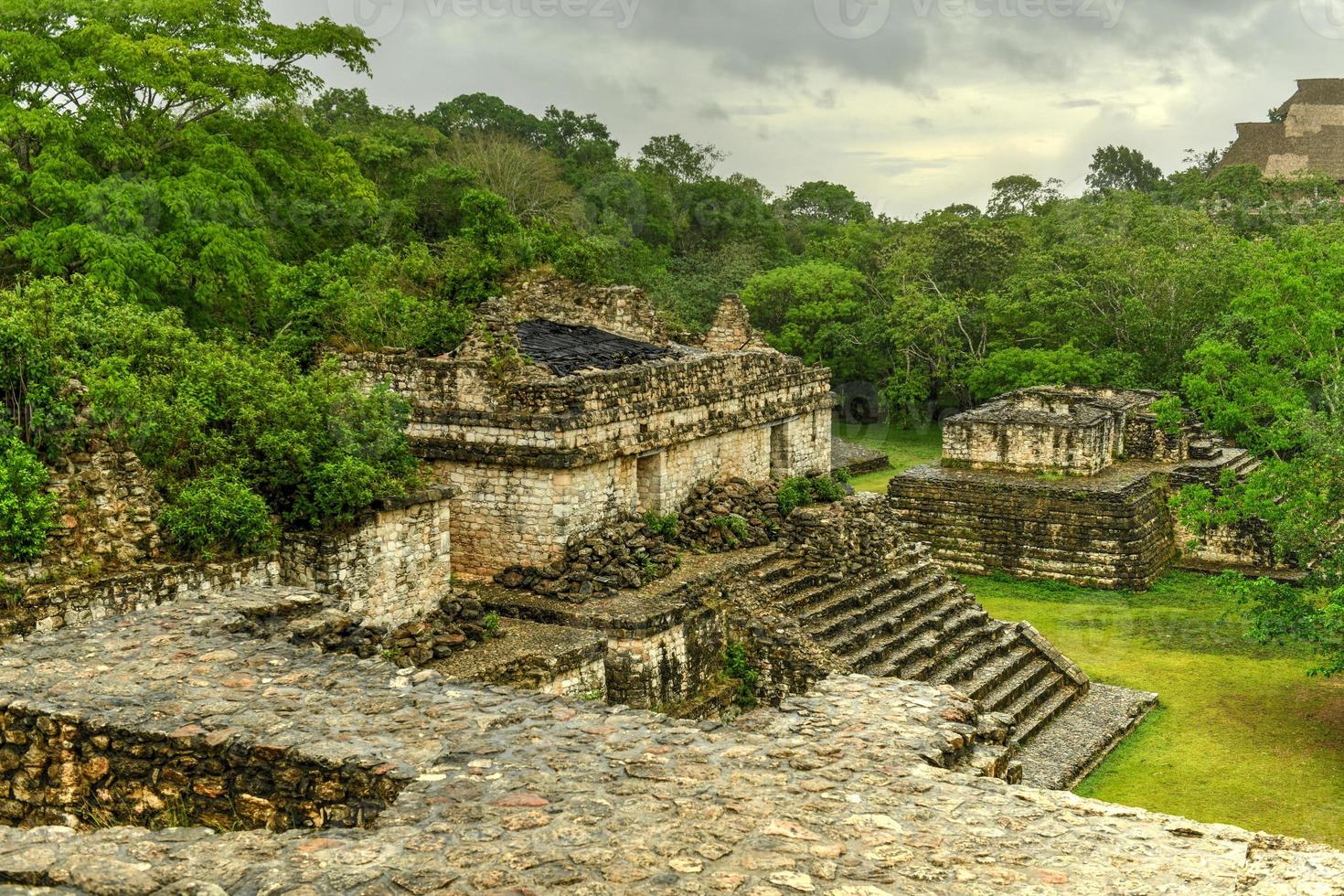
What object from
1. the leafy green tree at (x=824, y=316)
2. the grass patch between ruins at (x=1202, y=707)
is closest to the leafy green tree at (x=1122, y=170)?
the leafy green tree at (x=824, y=316)

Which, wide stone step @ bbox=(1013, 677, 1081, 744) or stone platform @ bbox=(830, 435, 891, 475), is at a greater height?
stone platform @ bbox=(830, 435, 891, 475)

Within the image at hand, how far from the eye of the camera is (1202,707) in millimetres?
14422

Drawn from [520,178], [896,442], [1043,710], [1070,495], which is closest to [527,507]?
[1043,710]

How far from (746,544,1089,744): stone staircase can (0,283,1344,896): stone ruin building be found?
5cm

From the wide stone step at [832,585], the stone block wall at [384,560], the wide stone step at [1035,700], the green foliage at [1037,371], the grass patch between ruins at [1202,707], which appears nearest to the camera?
the stone block wall at [384,560]

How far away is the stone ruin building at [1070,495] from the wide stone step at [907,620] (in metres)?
5.99

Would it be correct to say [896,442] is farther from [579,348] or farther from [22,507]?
[22,507]

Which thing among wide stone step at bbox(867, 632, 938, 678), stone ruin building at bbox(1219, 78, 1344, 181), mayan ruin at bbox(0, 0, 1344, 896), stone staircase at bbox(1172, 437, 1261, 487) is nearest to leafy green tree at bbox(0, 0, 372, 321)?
mayan ruin at bbox(0, 0, 1344, 896)

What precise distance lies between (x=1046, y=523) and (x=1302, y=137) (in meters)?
36.4

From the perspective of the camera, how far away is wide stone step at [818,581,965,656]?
41.7 ft

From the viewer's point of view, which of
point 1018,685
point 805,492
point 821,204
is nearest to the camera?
point 1018,685

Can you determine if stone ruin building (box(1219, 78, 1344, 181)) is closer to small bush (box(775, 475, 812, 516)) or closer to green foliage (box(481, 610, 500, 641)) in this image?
small bush (box(775, 475, 812, 516))

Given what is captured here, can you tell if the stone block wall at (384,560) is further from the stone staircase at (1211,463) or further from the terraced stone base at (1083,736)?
the stone staircase at (1211,463)

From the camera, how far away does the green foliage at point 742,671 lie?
12.4 metres
